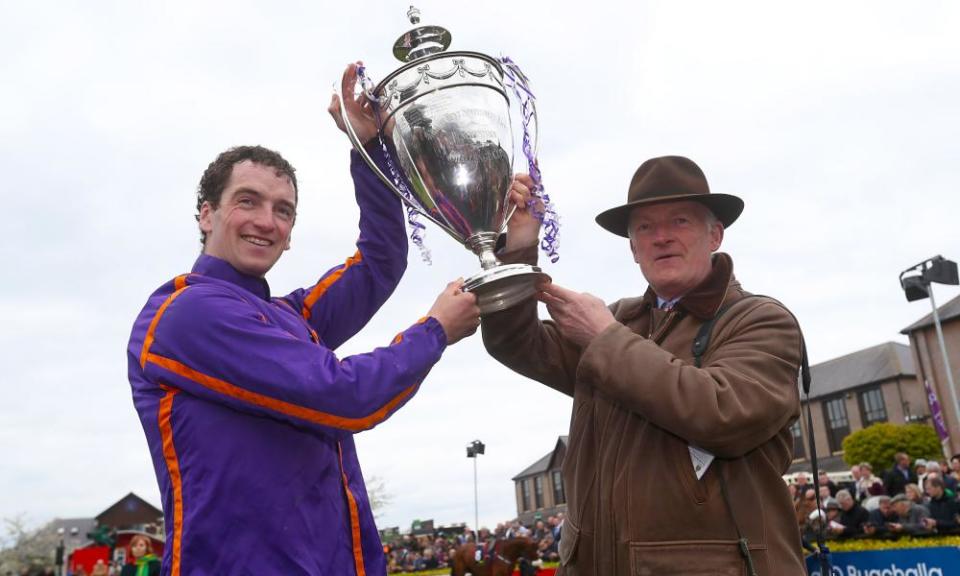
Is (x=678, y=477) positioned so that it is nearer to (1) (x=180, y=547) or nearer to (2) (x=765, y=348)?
(2) (x=765, y=348)

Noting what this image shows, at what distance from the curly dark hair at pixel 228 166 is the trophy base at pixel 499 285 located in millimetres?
711

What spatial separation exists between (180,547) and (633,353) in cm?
150

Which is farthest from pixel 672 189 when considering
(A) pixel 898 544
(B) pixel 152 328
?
(A) pixel 898 544

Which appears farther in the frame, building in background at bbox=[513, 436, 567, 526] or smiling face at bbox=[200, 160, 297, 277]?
building in background at bbox=[513, 436, 567, 526]

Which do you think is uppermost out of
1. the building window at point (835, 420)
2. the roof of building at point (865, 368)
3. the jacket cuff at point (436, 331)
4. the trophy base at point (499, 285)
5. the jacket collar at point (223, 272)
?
the roof of building at point (865, 368)

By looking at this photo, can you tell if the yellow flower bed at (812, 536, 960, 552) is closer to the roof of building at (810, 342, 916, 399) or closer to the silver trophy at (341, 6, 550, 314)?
the silver trophy at (341, 6, 550, 314)

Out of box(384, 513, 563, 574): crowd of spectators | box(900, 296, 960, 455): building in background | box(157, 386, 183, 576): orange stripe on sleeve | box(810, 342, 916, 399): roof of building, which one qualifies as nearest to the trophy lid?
box(157, 386, 183, 576): orange stripe on sleeve

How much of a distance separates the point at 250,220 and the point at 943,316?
55475mm

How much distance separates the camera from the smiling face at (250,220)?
103 inches

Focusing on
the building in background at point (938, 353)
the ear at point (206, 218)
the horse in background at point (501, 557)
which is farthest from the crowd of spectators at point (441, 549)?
the building in background at point (938, 353)

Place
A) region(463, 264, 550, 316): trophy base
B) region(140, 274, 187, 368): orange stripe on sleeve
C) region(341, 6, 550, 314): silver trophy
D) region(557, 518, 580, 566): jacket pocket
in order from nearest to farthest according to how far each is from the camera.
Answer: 1. region(140, 274, 187, 368): orange stripe on sleeve
2. region(463, 264, 550, 316): trophy base
3. region(341, 6, 550, 314): silver trophy
4. region(557, 518, 580, 566): jacket pocket

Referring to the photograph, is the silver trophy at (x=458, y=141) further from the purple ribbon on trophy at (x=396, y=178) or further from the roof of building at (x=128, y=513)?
the roof of building at (x=128, y=513)

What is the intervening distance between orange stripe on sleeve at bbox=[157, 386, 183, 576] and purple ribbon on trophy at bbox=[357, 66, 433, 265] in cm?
108

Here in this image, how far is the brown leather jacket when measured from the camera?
2557mm
